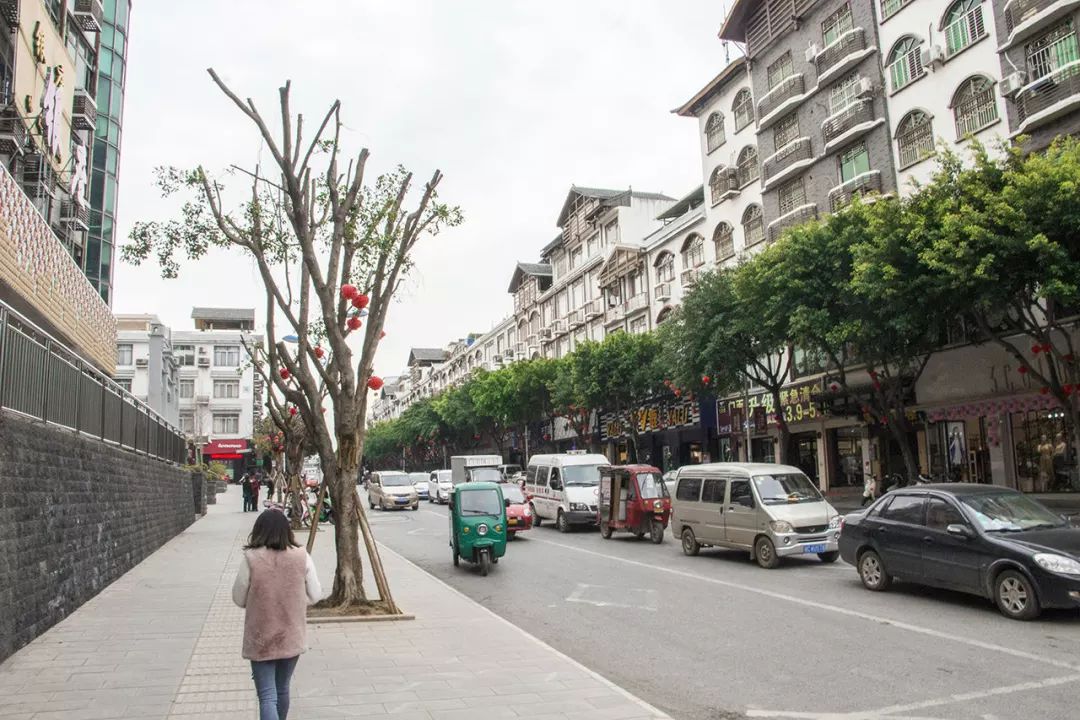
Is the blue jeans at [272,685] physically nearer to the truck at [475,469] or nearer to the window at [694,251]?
the truck at [475,469]

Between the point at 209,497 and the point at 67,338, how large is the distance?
2827cm

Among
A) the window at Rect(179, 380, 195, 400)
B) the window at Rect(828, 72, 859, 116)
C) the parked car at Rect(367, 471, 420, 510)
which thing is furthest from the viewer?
the window at Rect(179, 380, 195, 400)

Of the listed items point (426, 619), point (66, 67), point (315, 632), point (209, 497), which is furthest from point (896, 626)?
point (209, 497)

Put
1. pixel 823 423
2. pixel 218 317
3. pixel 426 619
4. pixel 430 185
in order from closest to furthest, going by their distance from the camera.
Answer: pixel 426 619, pixel 430 185, pixel 823 423, pixel 218 317

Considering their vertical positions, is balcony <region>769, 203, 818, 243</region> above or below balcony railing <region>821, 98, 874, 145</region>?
below

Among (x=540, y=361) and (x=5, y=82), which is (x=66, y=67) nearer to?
(x=5, y=82)

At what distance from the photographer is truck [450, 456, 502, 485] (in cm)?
3403

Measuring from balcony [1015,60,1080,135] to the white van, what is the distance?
1488 cm

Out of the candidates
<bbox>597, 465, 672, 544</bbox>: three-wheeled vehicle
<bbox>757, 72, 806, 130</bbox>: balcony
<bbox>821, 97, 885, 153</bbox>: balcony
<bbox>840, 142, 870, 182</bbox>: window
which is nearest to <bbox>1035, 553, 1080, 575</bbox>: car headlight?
<bbox>597, 465, 672, 544</bbox>: three-wheeled vehicle

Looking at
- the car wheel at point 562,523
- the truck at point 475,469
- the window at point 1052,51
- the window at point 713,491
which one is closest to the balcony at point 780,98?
the window at point 1052,51

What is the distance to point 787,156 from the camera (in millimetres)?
33094

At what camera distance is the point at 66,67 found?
75.2 ft

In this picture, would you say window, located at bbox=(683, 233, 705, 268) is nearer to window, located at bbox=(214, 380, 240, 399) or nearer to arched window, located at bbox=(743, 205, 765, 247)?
arched window, located at bbox=(743, 205, 765, 247)

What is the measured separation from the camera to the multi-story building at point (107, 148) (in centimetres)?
3684
